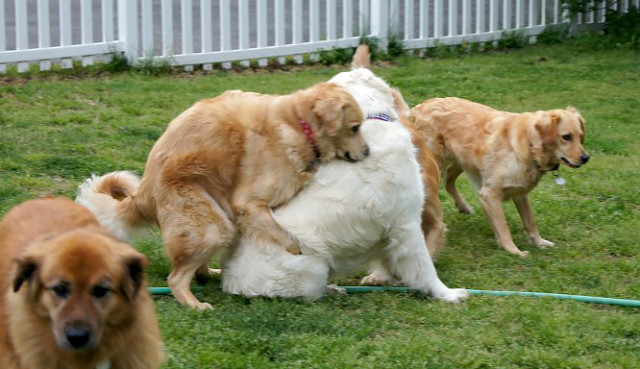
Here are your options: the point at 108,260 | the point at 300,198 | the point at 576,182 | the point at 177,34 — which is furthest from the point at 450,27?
the point at 108,260

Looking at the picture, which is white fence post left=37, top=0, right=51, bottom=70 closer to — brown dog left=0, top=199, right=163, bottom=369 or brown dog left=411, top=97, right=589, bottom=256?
brown dog left=411, top=97, right=589, bottom=256

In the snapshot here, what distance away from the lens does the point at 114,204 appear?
20.1ft

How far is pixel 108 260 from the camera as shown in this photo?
367cm

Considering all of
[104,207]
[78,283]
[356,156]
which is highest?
[356,156]

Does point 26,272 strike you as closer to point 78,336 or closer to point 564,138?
point 78,336

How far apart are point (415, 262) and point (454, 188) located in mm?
2487

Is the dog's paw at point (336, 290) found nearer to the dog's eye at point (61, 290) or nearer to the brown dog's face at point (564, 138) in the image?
the brown dog's face at point (564, 138)

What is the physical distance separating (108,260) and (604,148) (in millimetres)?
7364

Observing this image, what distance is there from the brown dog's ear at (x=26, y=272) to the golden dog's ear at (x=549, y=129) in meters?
4.64

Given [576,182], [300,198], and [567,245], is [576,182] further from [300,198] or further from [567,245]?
[300,198]

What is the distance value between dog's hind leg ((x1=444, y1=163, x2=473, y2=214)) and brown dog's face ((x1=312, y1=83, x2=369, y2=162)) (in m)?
2.45

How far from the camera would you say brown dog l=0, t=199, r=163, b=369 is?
3.56 metres

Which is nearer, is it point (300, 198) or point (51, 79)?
point (300, 198)

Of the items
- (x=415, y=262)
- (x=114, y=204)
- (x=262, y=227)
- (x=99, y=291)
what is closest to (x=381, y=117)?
(x=415, y=262)
